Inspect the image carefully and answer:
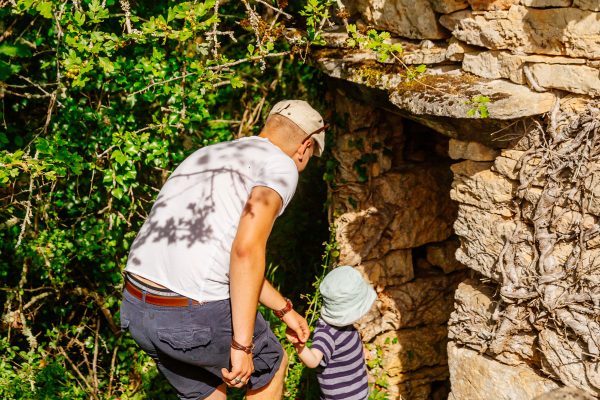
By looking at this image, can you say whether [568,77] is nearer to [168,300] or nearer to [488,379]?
[488,379]

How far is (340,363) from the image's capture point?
3.74 meters

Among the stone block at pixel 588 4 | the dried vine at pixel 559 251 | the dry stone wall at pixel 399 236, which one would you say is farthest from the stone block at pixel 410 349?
the stone block at pixel 588 4

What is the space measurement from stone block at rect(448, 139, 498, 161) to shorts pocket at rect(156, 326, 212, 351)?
154 centimetres

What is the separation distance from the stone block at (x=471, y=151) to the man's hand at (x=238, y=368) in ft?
4.81

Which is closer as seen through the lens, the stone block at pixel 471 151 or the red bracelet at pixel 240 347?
the red bracelet at pixel 240 347

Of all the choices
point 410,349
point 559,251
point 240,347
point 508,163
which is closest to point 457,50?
point 508,163

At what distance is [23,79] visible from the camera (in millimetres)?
4598

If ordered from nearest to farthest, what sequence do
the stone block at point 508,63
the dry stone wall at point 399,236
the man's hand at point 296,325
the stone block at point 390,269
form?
the stone block at point 508,63 → the man's hand at point 296,325 → the dry stone wall at point 399,236 → the stone block at point 390,269

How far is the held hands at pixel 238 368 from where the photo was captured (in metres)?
2.85

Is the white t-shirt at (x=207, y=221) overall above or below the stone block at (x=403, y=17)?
below

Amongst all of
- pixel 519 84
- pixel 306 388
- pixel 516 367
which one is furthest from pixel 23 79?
pixel 516 367

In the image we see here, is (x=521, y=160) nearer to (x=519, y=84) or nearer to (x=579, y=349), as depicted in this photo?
(x=519, y=84)

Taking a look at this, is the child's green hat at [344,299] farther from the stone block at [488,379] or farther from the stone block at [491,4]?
the stone block at [491,4]

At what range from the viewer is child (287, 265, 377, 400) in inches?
144
